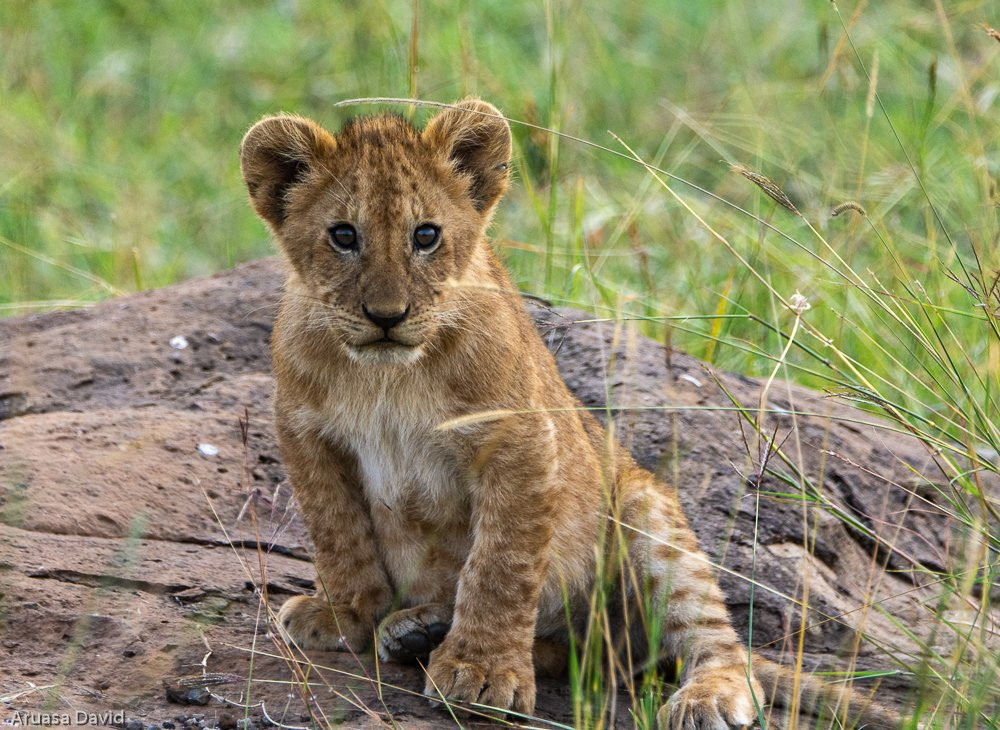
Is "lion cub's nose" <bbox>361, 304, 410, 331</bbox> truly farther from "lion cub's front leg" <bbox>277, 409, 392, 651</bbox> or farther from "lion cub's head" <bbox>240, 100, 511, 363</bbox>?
"lion cub's front leg" <bbox>277, 409, 392, 651</bbox>

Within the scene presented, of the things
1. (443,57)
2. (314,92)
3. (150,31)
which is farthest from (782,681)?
(150,31)

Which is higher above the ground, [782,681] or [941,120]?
[941,120]

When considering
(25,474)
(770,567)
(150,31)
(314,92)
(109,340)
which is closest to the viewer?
(25,474)

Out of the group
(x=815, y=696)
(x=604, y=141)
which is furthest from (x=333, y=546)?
(x=604, y=141)

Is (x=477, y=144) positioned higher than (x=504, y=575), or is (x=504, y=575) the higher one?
(x=477, y=144)

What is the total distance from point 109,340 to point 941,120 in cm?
476

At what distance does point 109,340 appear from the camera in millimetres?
5883

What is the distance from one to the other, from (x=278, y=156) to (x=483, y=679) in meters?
1.79

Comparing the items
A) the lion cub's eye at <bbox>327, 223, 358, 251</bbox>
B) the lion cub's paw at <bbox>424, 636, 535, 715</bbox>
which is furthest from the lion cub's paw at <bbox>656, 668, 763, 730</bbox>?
the lion cub's eye at <bbox>327, 223, 358, 251</bbox>

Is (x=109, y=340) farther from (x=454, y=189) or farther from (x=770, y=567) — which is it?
(x=770, y=567)

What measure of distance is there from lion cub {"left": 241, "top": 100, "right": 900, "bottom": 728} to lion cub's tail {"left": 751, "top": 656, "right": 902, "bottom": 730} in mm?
23

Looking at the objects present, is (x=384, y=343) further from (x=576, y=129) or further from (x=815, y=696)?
(x=576, y=129)

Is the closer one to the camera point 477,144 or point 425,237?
point 425,237

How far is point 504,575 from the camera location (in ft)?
12.9
